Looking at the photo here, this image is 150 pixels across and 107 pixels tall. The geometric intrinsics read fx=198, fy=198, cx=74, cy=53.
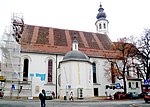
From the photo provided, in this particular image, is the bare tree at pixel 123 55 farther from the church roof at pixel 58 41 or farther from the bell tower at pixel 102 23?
the bell tower at pixel 102 23

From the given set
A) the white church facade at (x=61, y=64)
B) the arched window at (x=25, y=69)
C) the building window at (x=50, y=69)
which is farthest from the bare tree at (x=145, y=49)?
the arched window at (x=25, y=69)

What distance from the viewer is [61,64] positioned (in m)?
35.5

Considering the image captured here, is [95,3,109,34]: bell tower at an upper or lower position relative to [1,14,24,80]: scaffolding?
upper

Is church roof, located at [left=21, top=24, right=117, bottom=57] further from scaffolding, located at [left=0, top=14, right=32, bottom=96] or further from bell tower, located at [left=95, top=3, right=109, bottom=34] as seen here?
bell tower, located at [left=95, top=3, right=109, bottom=34]

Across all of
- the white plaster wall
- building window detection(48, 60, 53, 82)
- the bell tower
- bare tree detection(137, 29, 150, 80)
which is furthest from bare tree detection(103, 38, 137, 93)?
the bell tower

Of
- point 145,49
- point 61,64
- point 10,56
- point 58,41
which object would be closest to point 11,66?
point 10,56

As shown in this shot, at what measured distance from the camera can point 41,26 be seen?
46.3 metres

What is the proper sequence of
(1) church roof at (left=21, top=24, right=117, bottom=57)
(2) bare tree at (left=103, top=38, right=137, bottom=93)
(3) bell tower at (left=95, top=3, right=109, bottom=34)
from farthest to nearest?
(3) bell tower at (left=95, top=3, right=109, bottom=34) < (1) church roof at (left=21, top=24, right=117, bottom=57) < (2) bare tree at (left=103, top=38, right=137, bottom=93)

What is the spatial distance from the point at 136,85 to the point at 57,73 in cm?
2168

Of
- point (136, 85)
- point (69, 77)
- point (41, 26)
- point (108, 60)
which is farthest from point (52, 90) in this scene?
point (136, 85)

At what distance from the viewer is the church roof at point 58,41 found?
129 ft

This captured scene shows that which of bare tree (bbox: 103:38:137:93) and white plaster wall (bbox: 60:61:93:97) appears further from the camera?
bare tree (bbox: 103:38:137:93)

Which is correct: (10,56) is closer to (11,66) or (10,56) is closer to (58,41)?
(11,66)

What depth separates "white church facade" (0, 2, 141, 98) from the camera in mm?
34247
